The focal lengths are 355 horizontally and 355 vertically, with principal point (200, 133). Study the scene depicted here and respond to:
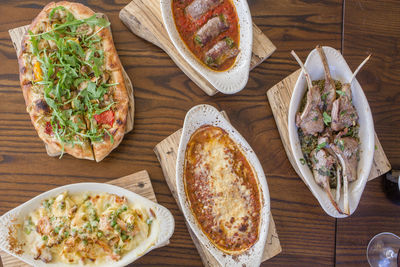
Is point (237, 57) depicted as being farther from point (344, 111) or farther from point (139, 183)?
point (139, 183)

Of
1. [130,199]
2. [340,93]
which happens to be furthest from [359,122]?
[130,199]

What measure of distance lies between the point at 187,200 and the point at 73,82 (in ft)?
4.63

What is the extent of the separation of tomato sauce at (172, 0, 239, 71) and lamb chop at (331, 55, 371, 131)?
39.8 inches

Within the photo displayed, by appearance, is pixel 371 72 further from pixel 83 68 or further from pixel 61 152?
pixel 61 152

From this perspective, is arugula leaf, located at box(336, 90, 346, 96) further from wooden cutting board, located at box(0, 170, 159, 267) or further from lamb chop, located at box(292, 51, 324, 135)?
wooden cutting board, located at box(0, 170, 159, 267)

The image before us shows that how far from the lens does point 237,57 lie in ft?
10.7

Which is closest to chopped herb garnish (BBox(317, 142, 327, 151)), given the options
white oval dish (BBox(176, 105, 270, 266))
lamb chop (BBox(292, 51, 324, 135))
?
lamb chop (BBox(292, 51, 324, 135))

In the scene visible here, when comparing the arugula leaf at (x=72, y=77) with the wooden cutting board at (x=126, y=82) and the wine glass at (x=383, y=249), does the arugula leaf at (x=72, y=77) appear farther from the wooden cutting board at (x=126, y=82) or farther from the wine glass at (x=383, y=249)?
the wine glass at (x=383, y=249)

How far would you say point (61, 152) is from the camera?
3100 mm

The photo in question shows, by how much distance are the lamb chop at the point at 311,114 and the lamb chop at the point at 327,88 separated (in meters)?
0.10

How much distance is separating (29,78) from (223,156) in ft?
5.85

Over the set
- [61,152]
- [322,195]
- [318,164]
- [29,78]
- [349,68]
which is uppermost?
[29,78]

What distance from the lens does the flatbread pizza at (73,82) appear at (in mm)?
2955

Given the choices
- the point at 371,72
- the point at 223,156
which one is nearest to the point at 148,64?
the point at 223,156
